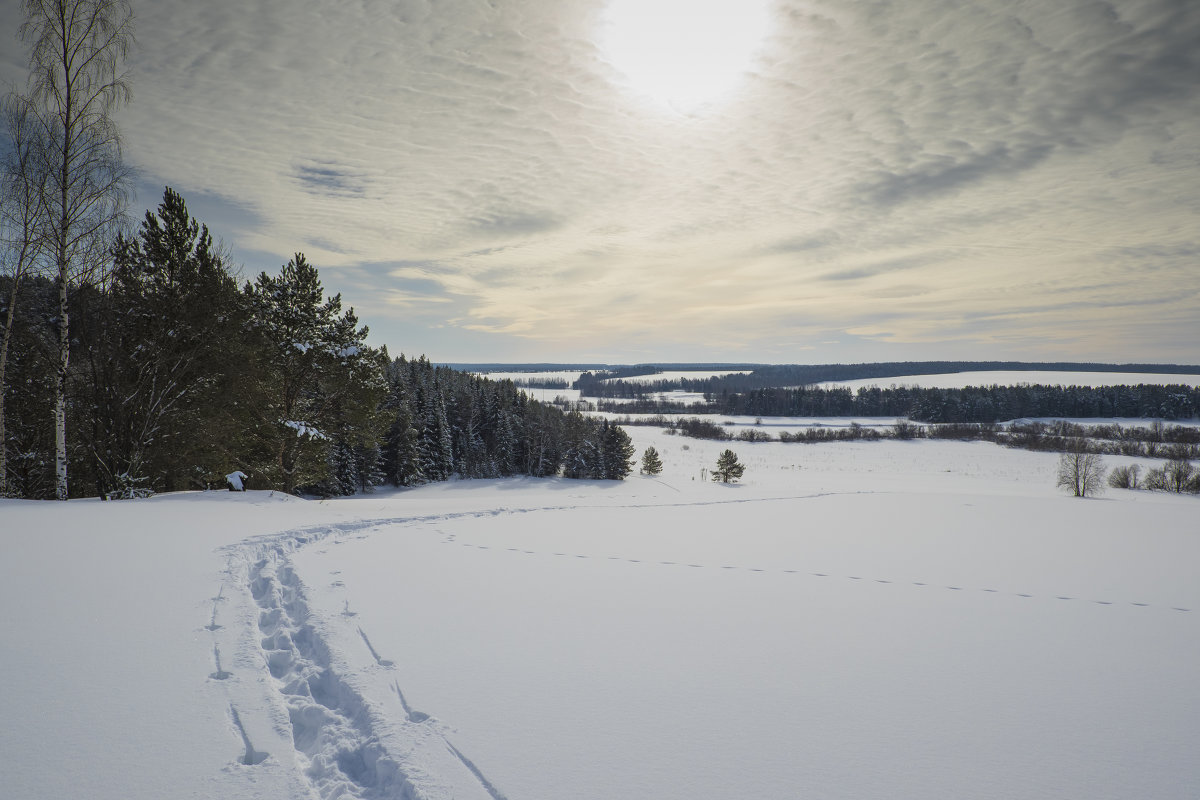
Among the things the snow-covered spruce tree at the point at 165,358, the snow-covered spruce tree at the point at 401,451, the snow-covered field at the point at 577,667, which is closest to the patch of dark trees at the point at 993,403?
the snow-covered spruce tree at the point at 401,451

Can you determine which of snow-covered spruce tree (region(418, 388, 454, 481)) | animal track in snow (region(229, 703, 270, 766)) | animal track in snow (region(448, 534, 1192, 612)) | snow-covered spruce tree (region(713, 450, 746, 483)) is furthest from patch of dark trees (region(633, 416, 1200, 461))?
animal track in snow (region(229, 703, 270, 766))

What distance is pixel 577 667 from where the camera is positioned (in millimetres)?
4012

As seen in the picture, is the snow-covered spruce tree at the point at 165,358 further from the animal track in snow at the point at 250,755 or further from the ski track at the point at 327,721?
the animal track in snow at the point at 250,755

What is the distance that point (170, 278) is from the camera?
1354 cm

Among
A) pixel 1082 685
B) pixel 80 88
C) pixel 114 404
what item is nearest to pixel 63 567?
pixel 114 404

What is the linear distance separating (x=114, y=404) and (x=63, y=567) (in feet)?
29.4

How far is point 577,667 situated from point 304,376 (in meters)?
16.2

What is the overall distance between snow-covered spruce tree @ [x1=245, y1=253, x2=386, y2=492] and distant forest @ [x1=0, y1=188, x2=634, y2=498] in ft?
0.15

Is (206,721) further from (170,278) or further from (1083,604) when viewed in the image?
(170,278)

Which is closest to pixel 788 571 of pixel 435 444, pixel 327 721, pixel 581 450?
pixel 327 721

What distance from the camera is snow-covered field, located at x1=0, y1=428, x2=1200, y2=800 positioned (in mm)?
2764

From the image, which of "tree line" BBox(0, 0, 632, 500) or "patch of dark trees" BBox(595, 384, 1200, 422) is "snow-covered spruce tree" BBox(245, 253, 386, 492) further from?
"patch of dark trees" BBox(595, 384, 1200, 422)

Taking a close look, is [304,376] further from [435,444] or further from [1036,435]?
[1036,435]

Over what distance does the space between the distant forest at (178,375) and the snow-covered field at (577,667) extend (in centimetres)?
515
